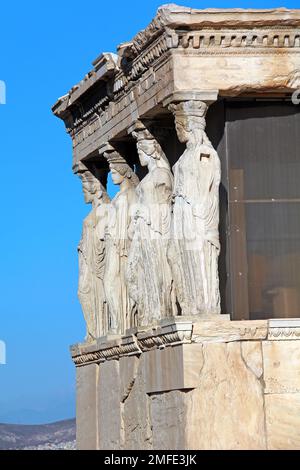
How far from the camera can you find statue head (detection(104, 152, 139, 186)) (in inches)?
646

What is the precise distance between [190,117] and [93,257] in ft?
11.7

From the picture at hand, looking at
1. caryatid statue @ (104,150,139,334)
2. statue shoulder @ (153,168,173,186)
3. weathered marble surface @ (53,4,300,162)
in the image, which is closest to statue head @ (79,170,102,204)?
caryatid statue @ (104,150,139,334)

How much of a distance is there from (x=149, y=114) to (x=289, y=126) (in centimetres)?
141

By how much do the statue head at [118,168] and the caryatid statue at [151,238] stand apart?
101 cm

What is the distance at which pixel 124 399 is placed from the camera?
51.0ft

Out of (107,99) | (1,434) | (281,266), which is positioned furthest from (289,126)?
(1,434)

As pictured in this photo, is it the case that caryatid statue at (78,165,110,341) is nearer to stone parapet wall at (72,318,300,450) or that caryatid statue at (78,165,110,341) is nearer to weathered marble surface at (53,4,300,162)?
Result: weathered marble surface at (53,4,300,162)

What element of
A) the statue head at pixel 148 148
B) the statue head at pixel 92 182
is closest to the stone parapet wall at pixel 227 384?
the statue head at pixel 148 148

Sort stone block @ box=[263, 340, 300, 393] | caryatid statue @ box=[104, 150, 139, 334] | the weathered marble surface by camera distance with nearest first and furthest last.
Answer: stone block @ box=[263, 340, 300, 393] → the weathered marble surface → caryatid statue @ box=[104, 150, 139, 334]

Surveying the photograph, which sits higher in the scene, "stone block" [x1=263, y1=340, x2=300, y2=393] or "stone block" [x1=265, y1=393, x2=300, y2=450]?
"stone block" [x1=263, y1=340, x2=300, y2=393]

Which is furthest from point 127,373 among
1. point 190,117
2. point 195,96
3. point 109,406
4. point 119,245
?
point 195,96

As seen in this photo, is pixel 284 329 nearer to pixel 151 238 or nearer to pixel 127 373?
pixel 151 238

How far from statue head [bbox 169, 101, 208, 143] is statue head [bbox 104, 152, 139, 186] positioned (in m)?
2.27

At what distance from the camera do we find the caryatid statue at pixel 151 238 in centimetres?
1483
